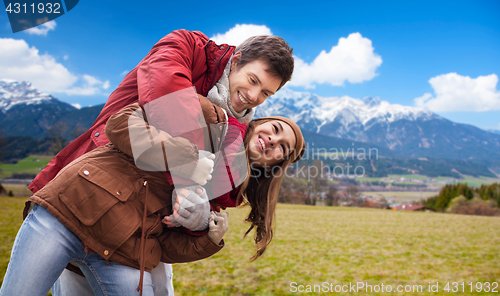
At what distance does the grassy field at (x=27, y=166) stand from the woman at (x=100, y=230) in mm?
87077

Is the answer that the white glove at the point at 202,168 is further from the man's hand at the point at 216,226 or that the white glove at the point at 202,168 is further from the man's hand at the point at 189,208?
the man's hand at the point at 216,226

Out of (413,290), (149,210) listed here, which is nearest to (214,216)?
(149,210)

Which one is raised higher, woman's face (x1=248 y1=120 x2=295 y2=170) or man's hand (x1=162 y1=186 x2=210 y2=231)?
woman's face (x1=248 y1=120 x2=295 y2=170)

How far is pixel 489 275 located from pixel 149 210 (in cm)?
994

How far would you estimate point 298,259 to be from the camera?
765 centimetres

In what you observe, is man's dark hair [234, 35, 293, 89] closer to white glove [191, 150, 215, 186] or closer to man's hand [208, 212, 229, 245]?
white glove [191, 150, 215, 186]

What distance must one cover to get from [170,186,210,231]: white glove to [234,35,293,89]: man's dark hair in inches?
37.0

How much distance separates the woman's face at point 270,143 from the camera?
2006 millimetres

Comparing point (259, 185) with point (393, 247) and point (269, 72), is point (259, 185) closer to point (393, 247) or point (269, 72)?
point (269, 72)

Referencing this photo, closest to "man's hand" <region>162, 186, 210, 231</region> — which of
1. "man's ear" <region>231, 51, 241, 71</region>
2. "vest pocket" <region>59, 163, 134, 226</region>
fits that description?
"vest pocket" <region>59, 163, 134, 226</region>

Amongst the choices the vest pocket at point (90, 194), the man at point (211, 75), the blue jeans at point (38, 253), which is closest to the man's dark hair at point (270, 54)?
the man at point (211, 75)

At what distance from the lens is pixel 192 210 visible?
1404 mm

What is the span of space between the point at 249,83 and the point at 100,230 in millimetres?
1201

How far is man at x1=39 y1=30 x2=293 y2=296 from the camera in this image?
1.50 metres
